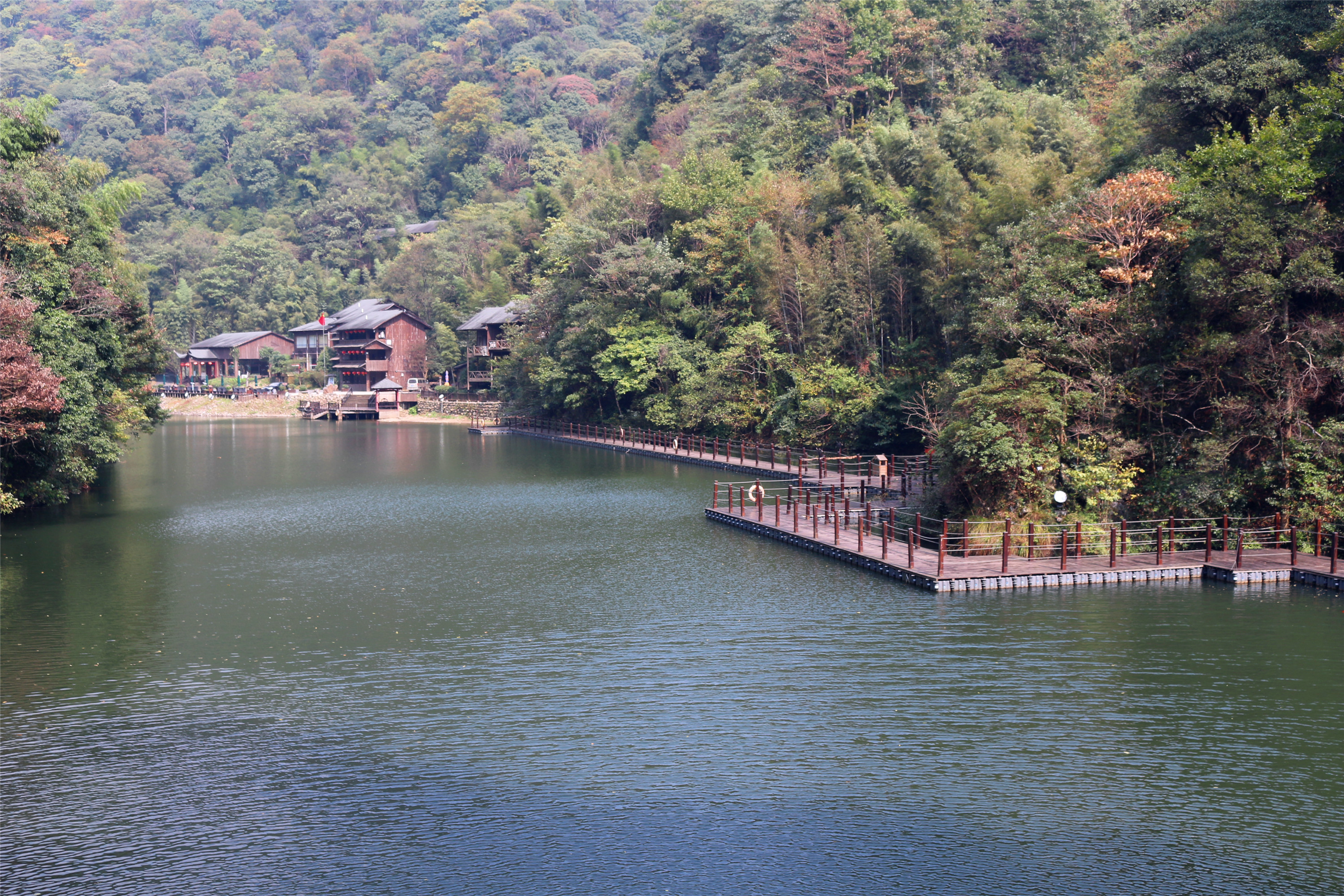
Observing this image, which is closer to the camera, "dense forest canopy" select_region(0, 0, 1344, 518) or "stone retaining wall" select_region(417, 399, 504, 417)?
"dense forest canopy" select_region(0, 0, 1344, 518)

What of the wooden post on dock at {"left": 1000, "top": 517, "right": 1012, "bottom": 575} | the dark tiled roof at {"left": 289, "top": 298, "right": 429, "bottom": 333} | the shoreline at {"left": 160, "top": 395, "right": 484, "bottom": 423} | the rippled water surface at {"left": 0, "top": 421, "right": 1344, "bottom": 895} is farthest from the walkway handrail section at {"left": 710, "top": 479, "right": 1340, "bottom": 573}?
the dark tiled roof at {"left": 289, "top": 298, "right": 429, "bottom": 333}

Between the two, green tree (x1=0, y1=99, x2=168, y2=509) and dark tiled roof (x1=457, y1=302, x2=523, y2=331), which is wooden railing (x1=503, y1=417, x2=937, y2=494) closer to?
dark tiled roof (x1=457, y1=302, x2=523, y2=331)

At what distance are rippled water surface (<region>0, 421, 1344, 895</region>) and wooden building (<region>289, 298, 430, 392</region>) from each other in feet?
215

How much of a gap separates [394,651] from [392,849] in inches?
288

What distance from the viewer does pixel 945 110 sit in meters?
45.9

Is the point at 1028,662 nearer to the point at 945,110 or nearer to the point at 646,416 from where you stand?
the point at 945,110

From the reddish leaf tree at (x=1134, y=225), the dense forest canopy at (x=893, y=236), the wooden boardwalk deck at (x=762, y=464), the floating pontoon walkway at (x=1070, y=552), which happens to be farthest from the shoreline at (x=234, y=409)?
the reddish leaf tree at (x=1134, y=225)

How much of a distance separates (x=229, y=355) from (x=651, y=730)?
97.6 meters

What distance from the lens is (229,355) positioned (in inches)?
4013

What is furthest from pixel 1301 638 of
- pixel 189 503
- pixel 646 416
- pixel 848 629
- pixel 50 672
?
pixel 646 416

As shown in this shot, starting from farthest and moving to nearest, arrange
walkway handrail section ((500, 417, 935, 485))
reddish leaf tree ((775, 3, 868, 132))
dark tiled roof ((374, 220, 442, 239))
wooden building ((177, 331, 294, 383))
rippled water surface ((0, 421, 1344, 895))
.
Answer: dark tiled roof ((374, 220, 442, 239)), wooden building ((177, 331, 294, 383)), reddish leaf tree ((775, 3, 868, 132)), walkway handrail section ((500, 417, 935, 485)), rippled water surface ((0, 421, 1344, 895))

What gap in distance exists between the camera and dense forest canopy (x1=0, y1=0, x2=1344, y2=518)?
2455 cm

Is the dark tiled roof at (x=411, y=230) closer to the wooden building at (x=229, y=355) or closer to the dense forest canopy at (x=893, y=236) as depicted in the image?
the dense forest canopy at (x=893, y=236)

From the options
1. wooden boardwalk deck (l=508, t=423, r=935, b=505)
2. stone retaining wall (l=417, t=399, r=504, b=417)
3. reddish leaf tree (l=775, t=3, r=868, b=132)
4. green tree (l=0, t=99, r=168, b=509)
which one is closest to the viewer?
green tree (l=0, t=99, r=168, b=509)
